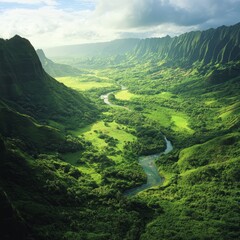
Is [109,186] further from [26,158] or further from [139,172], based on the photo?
[26,158]

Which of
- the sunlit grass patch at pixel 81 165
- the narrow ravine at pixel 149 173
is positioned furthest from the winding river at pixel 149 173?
the sunlit grass patch at pixel 81 165

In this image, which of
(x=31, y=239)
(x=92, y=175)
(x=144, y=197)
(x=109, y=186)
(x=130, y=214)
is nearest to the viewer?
(x=31, y=239)

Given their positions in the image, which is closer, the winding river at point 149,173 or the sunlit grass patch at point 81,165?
the winding river at point 149,173

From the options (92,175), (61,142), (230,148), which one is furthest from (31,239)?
(230,148)

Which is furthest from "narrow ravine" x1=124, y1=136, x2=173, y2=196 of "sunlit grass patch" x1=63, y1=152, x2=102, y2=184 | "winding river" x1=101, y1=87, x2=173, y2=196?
"sunlit grass patch" x1=63, y1=152, x2=102, y2=184

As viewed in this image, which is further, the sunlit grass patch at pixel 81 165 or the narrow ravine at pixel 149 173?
the sunlit grass patch at pixel 81 165

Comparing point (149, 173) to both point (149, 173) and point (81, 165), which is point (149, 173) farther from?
point (81, 165)

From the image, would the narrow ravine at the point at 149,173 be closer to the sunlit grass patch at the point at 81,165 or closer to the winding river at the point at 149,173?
the winding river at the point at 149,173

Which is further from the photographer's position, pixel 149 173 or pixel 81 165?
pixel 81 165

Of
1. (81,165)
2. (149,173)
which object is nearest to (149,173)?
(149,173)

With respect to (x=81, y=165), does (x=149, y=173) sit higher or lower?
higher

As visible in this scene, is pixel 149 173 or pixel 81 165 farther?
pixel 81 165
